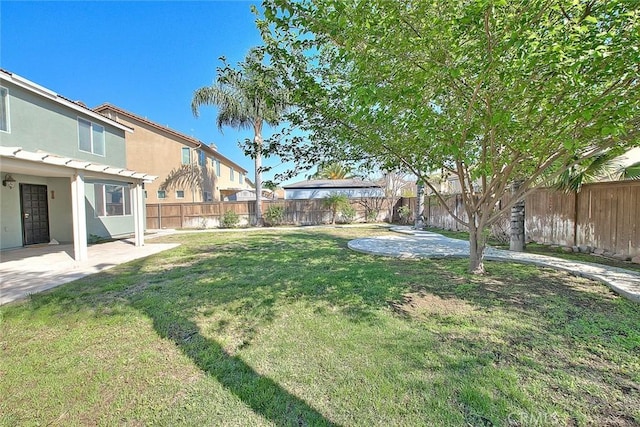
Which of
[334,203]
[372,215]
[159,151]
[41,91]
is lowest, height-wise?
[372,215]

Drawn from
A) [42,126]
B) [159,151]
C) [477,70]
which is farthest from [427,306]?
[159,151]

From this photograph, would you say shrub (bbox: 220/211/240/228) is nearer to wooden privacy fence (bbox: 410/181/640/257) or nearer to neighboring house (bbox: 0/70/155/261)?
neighboring house (bbox: 0/70/155/261)

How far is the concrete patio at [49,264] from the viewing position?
16.4 ft

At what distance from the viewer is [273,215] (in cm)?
1906

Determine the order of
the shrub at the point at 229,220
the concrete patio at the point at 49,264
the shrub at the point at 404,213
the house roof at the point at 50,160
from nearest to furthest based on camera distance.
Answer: the concrete patio at the point at 49,264
the house roof at the point at 50,160
the shrub at the point at 404,213
the shrub at the point at 229,220

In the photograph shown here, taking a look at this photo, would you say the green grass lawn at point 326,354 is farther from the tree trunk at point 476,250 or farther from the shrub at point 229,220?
the shrub at point 229,220

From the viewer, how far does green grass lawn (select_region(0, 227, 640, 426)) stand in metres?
2.01

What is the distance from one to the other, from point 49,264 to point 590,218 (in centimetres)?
1305

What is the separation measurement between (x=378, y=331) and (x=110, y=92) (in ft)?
67.6

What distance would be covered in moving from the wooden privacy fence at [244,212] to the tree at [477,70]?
Result: 15.4 m

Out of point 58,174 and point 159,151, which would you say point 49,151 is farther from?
point 159,151

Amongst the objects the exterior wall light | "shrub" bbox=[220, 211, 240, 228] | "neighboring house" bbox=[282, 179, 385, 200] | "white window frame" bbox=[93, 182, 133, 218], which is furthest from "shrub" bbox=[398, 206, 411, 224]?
the exterior wall light

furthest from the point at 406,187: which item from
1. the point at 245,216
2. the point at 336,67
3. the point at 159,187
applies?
the point at 336,67

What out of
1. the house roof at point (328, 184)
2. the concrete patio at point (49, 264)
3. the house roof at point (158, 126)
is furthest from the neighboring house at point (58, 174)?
the house roof at point (328, 184)
